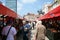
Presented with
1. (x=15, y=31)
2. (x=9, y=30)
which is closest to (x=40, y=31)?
(x=15, y=31)

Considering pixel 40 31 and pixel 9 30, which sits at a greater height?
pixel 9 30

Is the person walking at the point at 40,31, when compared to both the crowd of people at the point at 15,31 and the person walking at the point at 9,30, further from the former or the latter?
the person walking at the point at 9,30

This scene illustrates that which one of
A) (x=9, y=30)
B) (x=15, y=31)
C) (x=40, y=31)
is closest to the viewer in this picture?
(x=9, y=30)

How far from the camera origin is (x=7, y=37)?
27.2ft

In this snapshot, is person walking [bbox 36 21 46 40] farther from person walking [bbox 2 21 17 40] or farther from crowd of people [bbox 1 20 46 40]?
person walking [bbox 2 21 17 40]

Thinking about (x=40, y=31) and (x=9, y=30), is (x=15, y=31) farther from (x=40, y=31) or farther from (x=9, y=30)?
(x=40, y=31)

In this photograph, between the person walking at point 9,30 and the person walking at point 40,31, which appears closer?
the person walking at point 9,30

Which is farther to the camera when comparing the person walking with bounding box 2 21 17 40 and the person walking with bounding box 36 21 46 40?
the person walking with bounding box 36 21 46 40

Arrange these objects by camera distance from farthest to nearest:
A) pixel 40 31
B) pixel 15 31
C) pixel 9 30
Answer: pixel 40 31 < pixel 15 31 < pixel 9 30

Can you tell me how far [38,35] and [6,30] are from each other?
79.9 inches

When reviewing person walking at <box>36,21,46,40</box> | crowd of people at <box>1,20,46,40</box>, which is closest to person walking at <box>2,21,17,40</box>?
crowd of people at <box>1,20,46,40</box>

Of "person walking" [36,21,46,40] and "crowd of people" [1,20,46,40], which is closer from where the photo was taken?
"crowd of people" [1,20,46,40]

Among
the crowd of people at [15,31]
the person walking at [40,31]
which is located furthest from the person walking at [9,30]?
the person walking at [40,31]

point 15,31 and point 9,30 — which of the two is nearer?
point 9,30
